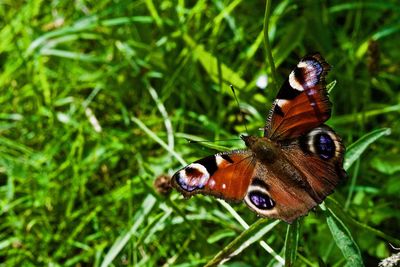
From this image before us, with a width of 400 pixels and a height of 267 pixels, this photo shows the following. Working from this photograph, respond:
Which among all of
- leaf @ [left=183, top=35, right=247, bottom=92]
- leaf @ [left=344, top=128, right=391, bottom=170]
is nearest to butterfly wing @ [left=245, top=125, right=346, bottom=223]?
leaf @ [left=344, top=128, right=391, bottom=170]

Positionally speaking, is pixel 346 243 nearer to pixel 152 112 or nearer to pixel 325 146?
pixel 325 146

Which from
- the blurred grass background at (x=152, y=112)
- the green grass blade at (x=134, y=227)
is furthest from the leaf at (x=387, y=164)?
the green grass blade at (x=134, y=227)

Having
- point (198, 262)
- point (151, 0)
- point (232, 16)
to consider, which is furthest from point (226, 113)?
point (198, 262)

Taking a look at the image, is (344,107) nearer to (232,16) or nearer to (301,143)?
(232,16)

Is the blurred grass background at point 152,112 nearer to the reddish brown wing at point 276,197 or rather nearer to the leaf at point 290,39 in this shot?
the leaf at point 290,39

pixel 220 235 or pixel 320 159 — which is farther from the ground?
pixel 320 159

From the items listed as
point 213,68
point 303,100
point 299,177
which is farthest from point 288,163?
point 213,68
